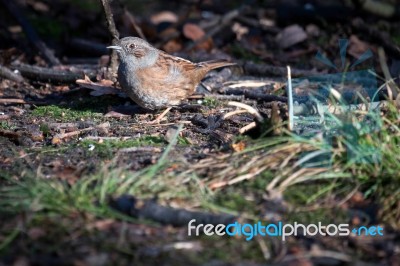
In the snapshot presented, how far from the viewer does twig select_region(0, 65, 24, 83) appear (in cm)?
712

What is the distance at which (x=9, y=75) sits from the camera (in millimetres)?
7160

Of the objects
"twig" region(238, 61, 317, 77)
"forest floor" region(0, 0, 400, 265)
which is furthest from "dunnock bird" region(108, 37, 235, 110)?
"twig" region(238, 61, 317, 77)

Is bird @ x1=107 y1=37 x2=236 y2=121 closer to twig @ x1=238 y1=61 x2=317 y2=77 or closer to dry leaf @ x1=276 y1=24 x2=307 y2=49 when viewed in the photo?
twig @ x1=238 y1=61 x2=317 y2=77

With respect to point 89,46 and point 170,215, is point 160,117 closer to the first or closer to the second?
point 170,215

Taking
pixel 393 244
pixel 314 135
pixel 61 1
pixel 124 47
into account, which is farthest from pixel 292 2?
pixel 393 244

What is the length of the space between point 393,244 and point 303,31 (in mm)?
5353

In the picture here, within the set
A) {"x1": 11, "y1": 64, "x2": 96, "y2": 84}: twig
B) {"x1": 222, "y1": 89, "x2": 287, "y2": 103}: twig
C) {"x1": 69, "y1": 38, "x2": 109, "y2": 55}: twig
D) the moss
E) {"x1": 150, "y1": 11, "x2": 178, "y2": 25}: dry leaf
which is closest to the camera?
the moss

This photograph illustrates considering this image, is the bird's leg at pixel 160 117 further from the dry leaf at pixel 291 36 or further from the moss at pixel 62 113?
the dry leaf at pixel 291 36

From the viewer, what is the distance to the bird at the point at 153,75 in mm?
6258

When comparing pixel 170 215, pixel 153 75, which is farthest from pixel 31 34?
pixel 170 215

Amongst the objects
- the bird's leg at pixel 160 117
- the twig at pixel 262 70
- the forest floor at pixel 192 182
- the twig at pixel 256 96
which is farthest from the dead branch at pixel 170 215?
the twig at pixel 262 70

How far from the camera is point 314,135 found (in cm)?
445
